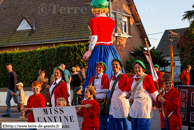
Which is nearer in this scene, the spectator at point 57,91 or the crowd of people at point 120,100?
the crowd of people at point 120,100

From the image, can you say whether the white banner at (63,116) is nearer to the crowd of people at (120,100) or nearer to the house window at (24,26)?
the crowd of people at (120,100)

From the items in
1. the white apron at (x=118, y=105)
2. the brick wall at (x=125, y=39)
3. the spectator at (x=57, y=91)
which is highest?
the brick wall at (x=125, y=39)

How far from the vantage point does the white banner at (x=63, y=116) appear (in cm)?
496

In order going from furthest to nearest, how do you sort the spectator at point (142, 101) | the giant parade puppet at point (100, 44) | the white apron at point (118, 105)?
the giant parade puppet at point (100, 44)
the white apron at point (118, 105)
the spectator at point (142, 101)

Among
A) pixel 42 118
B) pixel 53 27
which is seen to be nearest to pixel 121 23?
pixel 53 27

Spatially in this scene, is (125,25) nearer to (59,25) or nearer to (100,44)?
(59,25)

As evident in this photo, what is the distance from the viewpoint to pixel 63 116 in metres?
5.02

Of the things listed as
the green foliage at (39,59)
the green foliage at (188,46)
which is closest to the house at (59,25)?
the green foliage at (188,46)

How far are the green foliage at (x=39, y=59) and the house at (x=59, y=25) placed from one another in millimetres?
3990

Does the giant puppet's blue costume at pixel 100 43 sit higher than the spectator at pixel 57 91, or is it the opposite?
the giant puppet's blue costume at pixel 100 43

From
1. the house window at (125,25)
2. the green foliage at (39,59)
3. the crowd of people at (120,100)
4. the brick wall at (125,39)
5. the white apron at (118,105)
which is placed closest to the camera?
the crowd of people at (120,100)

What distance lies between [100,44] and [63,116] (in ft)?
9.86

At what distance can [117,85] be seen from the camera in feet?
20.6

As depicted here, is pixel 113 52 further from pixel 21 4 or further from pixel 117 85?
pixel 21 4
